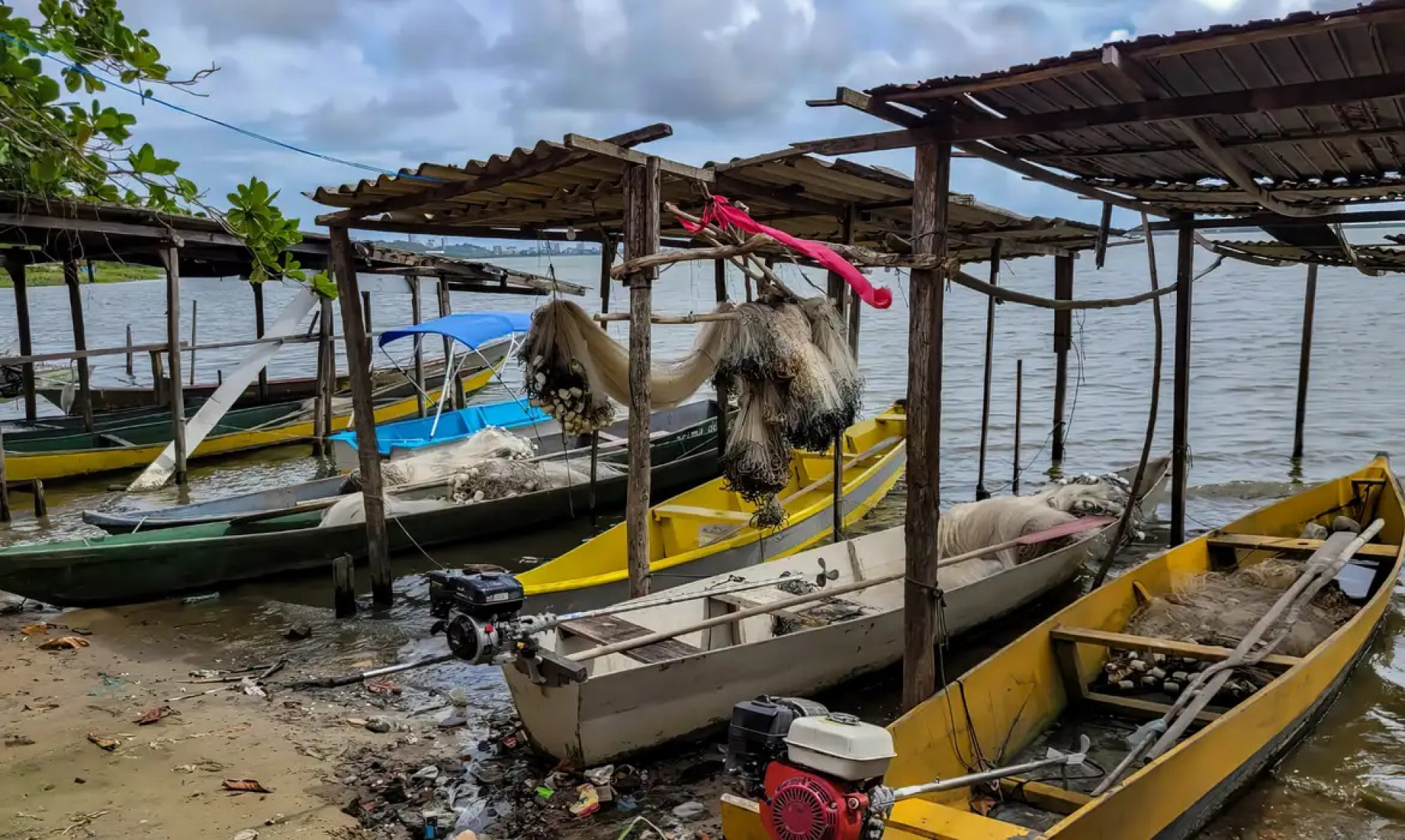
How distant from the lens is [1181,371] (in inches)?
345

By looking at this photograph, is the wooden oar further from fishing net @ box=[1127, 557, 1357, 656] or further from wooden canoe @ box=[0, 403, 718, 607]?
wooden canoe @ box=[0, 403, 718, 607]

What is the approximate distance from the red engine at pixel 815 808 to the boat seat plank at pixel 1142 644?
110 inches

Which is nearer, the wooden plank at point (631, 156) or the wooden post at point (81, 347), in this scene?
the wooden plank at point (631, 156)

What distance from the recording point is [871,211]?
356 inches

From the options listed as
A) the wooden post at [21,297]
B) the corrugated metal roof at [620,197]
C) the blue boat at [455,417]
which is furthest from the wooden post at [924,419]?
the wooden post at [21,297]

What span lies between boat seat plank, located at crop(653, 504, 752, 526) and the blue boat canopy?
142 inches

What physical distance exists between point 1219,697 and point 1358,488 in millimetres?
4133

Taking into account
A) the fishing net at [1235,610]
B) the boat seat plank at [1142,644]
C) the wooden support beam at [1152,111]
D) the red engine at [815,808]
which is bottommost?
the fishing net at [1235,610]

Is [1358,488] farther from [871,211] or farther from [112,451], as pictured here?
[112,451]

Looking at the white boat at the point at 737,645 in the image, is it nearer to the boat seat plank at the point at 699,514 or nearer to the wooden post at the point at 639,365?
the wooden post at the point at 639,365

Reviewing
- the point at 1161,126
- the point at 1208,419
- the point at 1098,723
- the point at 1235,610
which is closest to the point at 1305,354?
the point at 1208,419

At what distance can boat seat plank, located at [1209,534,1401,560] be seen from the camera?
707 cm

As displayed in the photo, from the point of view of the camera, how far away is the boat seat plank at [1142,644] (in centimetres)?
530

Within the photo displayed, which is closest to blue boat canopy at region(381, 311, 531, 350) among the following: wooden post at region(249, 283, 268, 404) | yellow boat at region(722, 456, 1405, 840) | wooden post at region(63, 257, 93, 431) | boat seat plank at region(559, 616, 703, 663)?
wooden post at region(63, 257, 93, 431)
